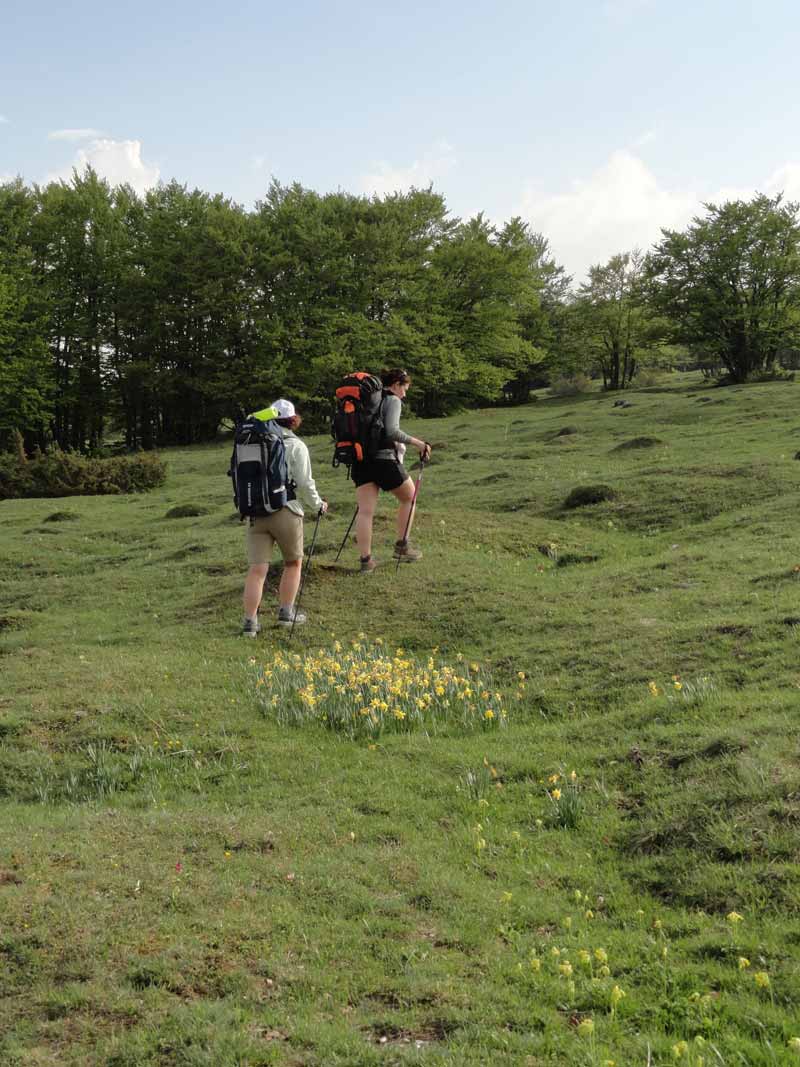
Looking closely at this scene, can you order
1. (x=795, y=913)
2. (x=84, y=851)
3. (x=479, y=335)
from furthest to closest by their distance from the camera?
1. (x=479, y=335)
2. (x=84, y=851)
3. (x=795, y=913)

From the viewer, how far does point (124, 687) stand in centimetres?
1015

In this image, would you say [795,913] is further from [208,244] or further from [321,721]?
[208,244]

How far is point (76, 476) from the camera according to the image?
1394 inches

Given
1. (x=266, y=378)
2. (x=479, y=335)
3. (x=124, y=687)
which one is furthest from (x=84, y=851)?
(x=479, y=335)

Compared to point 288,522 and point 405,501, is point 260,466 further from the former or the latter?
point 405,501

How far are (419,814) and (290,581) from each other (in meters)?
5.51

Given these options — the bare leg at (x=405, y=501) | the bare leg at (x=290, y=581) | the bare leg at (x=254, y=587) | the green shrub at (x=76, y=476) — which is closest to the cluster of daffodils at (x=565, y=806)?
the bare leg at (x=290, y=581)

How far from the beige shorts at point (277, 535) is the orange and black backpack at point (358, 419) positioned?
1596mm

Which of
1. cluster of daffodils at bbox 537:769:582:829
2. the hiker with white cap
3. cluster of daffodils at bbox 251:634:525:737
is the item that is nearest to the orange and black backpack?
the hiker with white cap

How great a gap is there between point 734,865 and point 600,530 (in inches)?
501

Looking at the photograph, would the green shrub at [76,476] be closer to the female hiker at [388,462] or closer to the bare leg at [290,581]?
the female hiker at [388,462]

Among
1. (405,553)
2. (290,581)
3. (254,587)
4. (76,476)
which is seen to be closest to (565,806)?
(290,581)

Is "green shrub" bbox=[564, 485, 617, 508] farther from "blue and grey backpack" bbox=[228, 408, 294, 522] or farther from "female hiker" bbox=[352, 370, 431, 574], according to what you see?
"blue and grey backpack" bbox=[228, 408, 294, 522]

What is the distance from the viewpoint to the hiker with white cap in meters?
11.2
